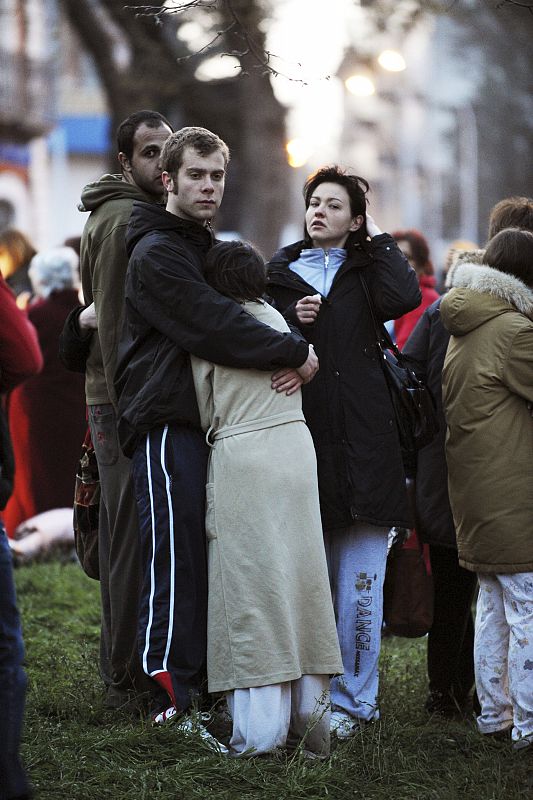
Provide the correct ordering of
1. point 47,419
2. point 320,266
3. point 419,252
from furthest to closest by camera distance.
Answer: point 47,419 → point 419,252 → point 320,266

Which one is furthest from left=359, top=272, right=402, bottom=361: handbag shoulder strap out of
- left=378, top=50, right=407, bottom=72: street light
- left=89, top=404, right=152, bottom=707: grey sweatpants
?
left=378, top=50, right=407, bottom=72: street light

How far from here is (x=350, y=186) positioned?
5.62 metres

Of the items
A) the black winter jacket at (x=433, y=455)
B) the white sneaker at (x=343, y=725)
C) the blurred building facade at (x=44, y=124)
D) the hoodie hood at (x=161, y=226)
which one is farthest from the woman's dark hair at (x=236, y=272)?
the blurred building facade at (x=44, y=124)

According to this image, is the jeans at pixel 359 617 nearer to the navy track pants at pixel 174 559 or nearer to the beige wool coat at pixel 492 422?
the beige wool coat at pixel 492 422

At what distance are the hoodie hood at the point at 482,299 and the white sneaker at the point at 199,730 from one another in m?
1.88

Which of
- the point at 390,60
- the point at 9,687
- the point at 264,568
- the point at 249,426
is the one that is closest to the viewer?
the point at 9,687

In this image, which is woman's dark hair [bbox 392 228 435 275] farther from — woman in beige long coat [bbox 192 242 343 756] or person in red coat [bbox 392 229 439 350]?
woman in beige long coat [bbox 192 242 343 756]

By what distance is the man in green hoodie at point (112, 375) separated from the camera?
212 inches

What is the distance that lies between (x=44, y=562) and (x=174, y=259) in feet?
16.8

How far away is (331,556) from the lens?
553 centimetres

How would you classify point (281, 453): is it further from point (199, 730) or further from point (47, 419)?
point (47, 419)

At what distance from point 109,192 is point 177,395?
1083mm

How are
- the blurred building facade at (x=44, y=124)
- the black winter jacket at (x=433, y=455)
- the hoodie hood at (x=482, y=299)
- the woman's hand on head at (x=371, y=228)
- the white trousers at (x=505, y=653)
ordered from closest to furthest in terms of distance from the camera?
the white trousers at (x=505, y=653) → the hoodie hood at (x=482, y=299) → the woman's hand on head at (x=371, y=228) → the black winter jacket at (x=433, y=455) → the blurred building facade at (x=44, y=124)

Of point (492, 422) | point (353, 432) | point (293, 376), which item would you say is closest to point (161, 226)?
point (293, 376)
